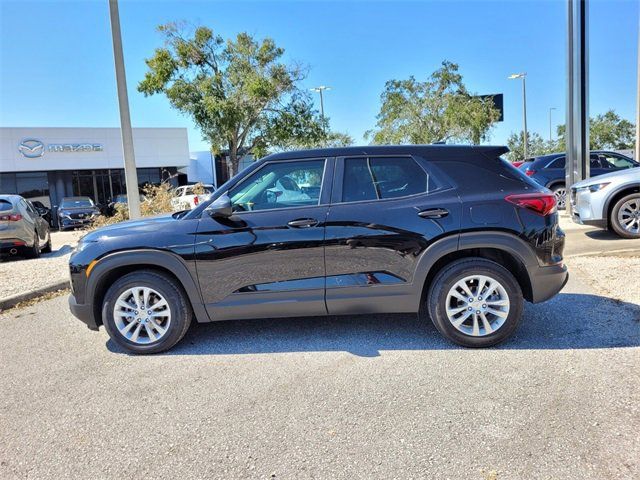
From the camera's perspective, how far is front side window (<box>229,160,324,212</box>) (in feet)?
14.0

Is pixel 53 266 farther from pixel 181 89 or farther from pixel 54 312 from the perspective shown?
pixel 181 89

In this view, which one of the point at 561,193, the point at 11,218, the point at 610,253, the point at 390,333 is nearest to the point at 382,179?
the point at 390,333

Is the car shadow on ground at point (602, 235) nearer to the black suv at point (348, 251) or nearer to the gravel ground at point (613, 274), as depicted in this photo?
the gravel ground at point (613, 274)

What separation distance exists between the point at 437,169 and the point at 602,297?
2.80 metres

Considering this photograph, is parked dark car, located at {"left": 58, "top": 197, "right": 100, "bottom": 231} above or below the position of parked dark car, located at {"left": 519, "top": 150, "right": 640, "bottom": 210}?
below

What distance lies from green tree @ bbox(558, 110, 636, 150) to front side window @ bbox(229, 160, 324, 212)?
53.7m

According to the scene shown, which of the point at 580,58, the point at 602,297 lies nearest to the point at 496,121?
the point at 580,58

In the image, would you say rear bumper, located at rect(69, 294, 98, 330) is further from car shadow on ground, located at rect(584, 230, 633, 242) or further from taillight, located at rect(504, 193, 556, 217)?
Result: car shadow on ground, located at rect(584, 230, 633, 242)

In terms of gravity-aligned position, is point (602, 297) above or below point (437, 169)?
below

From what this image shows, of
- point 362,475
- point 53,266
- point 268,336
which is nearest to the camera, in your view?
point 362,475

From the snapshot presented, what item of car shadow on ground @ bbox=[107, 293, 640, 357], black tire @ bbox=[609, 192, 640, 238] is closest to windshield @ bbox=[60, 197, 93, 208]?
car shadow on ground @ bbox=[107, 293, 640, 357]

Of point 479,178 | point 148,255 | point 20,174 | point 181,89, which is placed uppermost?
point 181,89

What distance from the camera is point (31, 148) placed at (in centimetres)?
2845

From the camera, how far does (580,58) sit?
12.1m
